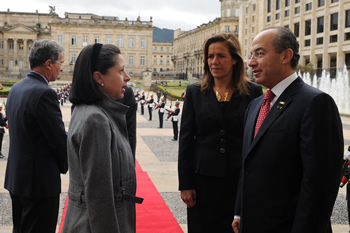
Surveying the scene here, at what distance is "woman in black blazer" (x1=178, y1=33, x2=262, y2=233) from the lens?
3117 millimetres

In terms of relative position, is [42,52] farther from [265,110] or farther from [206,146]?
[265,110]

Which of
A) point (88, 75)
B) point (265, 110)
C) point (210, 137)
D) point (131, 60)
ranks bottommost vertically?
point (210, 137)

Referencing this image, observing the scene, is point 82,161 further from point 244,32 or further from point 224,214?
point 244,32

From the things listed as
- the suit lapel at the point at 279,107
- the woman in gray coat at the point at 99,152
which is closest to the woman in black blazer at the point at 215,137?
the suit lapel at the point at 279,107

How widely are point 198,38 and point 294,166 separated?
97877 mm

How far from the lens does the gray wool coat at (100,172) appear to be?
212cm

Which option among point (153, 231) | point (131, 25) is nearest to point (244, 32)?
point (131, 25)

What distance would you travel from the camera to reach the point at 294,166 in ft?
7.54

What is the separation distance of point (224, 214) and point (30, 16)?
4017 inches

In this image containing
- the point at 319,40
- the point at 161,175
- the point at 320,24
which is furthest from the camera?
the point at 319,40

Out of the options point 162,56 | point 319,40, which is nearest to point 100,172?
point 319,40

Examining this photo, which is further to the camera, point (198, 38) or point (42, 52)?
point (198, 38)

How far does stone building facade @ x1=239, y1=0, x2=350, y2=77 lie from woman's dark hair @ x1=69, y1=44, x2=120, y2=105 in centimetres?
4324

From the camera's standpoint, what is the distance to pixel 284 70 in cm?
248
